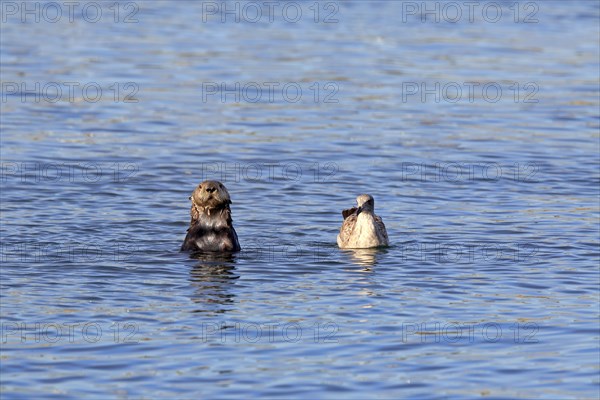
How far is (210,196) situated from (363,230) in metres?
1.86

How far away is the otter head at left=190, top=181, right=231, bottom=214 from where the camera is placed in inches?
607

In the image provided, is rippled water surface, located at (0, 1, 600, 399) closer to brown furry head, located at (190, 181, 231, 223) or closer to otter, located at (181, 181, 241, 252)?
otter, located at (181, 181, 241, 252)

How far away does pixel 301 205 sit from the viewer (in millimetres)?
18578

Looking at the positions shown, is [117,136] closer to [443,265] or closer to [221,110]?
[221,110]

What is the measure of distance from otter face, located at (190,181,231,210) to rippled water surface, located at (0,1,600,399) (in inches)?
25.5

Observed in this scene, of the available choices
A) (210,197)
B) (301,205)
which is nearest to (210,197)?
(210,197)

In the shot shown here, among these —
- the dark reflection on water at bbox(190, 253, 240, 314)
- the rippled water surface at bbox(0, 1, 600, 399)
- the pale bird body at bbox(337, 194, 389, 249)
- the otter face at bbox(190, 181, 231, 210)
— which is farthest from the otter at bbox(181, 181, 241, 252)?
the pale bird body at bbox(337, 194, 389, 249)

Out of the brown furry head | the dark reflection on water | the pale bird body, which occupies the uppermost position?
the brown furry head

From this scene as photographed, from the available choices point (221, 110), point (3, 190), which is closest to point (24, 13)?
point (221, 110)

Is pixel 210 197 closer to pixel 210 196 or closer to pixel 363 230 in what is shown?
pixel 210 196

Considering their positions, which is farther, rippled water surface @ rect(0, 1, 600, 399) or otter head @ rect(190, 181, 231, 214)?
otter head @ rect(190, 181, 231, 214)

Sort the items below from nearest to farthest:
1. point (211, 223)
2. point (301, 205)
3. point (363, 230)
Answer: point (211, 223) < point (363, 230) < point (301, 205)

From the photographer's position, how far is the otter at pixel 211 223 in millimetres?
15438

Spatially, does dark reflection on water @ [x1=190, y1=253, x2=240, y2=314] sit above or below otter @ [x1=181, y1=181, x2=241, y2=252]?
below
